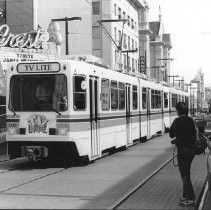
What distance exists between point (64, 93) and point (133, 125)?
770cm

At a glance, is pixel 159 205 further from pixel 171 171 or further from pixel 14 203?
pixel 171 171

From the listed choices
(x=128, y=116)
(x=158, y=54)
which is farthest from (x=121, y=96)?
(x=158, y=54)

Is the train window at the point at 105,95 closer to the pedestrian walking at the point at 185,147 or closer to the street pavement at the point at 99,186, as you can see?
the street pavement at the point at 99,186

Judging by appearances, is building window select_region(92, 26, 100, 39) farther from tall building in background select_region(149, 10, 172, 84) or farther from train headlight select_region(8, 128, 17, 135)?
train headlight select_region(8, 128, 17, 135)

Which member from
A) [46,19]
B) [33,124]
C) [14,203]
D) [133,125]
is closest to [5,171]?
[33,124]

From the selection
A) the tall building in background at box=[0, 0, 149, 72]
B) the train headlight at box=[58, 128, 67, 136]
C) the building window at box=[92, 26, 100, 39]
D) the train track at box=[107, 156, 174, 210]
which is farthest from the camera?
the building window at box=[92, 26, 100, 39]

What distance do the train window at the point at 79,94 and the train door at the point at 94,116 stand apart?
49 cm

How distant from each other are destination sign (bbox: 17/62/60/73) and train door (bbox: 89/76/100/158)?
4.33 feet

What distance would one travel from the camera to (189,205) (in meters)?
8.73

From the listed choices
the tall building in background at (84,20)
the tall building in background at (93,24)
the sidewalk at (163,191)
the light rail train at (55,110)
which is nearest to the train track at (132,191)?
the sidewalk at (163,191)

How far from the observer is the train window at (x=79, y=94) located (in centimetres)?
1481

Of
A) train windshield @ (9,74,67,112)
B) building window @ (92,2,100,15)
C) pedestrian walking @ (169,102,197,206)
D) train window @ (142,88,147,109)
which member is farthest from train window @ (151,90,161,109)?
building window @ (92,2,100,15)

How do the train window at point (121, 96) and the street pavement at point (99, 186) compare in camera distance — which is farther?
the train window at point (121, 96)

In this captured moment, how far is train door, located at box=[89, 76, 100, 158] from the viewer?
15.7 m
